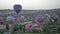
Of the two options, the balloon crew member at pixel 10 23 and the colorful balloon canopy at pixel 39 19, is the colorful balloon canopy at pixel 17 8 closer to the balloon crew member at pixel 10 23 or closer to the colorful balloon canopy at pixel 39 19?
the balloon crew member at pixel 10 23

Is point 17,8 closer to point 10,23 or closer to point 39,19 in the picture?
point 10,23

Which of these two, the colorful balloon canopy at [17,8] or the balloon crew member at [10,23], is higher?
the colorful balloon canopy at [17,8]

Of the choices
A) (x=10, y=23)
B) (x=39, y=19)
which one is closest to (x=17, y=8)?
(x=10, y=23)

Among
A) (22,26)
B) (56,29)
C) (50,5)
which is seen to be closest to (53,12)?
(50,5)

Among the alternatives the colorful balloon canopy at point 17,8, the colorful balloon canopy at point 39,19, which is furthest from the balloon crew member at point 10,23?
the colorful balloon canopy at point 39,19

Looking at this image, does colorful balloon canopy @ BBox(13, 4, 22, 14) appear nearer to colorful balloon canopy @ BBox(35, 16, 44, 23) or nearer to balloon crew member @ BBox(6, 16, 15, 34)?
balloon crew member @ BBox(6, 16, 15, 34)

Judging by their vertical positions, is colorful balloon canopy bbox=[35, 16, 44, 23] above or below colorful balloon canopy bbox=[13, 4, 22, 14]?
below

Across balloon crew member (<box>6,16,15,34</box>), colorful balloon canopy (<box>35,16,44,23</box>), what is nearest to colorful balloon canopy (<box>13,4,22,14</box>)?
balloon crew member (<box>6,16,15,34</box>)

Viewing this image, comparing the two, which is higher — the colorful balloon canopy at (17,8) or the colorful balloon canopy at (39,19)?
the colorful balloon canopy at (17,8)

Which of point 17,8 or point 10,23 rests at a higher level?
point 17,8

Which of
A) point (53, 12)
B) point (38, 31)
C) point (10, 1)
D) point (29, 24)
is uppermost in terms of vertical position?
point (10, 1)

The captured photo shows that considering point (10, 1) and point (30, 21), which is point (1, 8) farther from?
point (30, 21)
